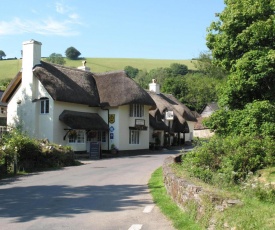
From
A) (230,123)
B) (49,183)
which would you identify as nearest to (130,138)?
(230,123)

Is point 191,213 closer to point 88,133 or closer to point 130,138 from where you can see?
point 88,133

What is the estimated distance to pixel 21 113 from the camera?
34.9m

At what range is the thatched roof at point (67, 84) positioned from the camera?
107 feet

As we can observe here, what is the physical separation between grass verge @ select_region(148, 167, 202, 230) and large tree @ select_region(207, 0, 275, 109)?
27.5 feet

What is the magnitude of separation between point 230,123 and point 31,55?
2066cm

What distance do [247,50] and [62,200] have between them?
13121 millimetres

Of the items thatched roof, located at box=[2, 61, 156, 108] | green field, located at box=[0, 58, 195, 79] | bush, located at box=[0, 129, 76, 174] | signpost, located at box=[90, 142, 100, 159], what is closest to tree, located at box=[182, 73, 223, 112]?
green field, located at box=[0, 58, 195, 79]

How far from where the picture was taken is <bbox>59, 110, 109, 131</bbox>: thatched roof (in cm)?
3275

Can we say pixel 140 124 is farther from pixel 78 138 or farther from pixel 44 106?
pixel 44 106

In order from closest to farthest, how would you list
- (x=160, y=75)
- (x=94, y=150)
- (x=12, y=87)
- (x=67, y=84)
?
1. (x=94, y=150)
2. (x=67, y=84)
3. (x=12, y=87)
4. (x=160, y=75)

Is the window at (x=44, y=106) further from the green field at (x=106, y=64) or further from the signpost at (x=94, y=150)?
the green field at (x=106, y=64)

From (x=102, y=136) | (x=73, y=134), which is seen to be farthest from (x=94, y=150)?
(x=102, y=136)

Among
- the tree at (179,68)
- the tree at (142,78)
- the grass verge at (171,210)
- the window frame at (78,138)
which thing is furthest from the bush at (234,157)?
the tree at (179,68)

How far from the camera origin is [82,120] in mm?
33938
